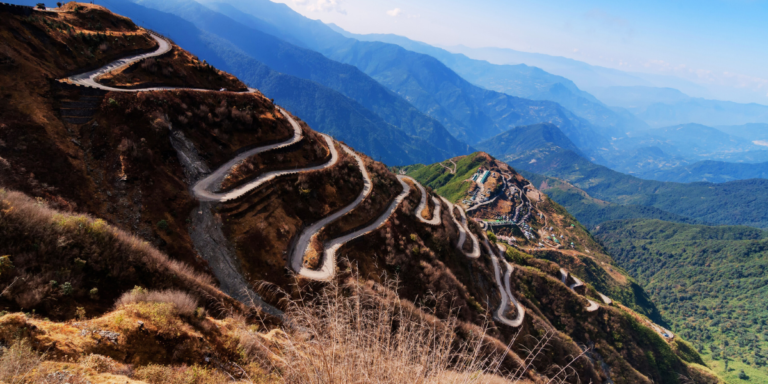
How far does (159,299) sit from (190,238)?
47.0ft

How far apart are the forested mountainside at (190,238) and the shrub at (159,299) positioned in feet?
0.25

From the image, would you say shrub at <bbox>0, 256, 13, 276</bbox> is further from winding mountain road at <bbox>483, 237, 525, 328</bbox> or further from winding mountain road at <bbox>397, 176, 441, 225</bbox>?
winding mountain road at <bbox>483, 237, 525, 328</bbox>

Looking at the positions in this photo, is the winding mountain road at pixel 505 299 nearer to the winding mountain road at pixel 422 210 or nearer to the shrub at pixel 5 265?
the winding mountain road at pixel 422 210

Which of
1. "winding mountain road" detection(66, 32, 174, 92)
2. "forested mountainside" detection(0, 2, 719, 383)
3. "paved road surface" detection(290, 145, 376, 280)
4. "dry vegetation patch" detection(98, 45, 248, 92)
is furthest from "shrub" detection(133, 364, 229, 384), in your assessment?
"dry vegetation patch" detection(98, 45, 248, 92)

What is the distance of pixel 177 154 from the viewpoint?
108 ft

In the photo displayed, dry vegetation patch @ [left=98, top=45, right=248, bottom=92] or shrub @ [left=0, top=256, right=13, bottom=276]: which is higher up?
dry vegetation patch @ [left=98, top=45, right=248, bottom=92]

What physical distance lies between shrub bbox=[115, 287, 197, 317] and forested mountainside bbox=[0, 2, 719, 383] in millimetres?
78

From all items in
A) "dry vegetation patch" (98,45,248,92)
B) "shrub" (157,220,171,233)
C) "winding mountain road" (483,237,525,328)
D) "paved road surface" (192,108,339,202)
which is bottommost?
"winding mountain road" (483,237,525,328)

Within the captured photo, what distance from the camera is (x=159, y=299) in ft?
49.6

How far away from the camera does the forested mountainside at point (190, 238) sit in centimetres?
1165

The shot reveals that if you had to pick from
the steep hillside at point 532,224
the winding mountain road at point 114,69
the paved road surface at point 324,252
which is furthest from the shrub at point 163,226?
the steep hillside at point 532,224

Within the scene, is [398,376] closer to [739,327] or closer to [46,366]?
[46,366]

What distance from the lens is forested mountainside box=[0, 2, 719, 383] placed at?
38.2 ft

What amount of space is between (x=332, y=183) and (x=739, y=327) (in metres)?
232
